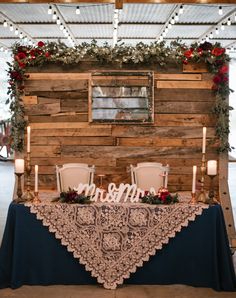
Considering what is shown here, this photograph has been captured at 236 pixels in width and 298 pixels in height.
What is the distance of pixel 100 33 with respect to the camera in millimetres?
12508

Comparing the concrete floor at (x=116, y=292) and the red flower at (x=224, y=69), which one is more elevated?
the red flower at (x=224, y=69)

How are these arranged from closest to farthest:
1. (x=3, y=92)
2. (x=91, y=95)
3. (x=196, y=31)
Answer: (x=91, y=95), (x=196, y=31), (x=3, y=92)

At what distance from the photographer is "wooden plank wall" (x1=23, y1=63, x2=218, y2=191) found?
6387mm

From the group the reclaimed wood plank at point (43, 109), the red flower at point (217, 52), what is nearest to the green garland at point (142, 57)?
the red flower at point (217, 52)

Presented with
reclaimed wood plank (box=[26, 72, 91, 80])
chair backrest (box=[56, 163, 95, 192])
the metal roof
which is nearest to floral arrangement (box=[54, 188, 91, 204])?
chair backrest (box=[56, 163, 95, 192])

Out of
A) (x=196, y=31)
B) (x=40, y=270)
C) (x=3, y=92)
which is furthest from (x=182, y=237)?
(x=3, y=92)

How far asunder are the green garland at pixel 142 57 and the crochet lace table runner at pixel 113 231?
6.54ft

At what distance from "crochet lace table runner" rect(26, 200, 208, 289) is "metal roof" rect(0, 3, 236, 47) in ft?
15.4

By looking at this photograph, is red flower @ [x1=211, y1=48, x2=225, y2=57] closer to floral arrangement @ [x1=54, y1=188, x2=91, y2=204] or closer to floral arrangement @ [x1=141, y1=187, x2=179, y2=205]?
floral arrangement @ [x1=141, y1=187, x2=179, y2=205]

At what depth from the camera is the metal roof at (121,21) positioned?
9.40 meters

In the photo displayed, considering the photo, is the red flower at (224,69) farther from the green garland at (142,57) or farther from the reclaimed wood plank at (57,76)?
the reclaimed wood plank at (57,76)

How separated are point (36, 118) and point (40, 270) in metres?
2.33

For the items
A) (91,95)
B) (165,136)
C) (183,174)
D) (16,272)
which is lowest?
(16,272)

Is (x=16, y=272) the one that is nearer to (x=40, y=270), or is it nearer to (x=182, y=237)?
(x=40, y=270)
